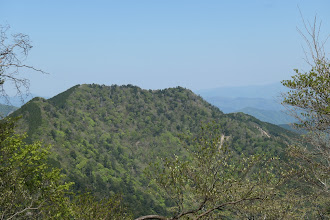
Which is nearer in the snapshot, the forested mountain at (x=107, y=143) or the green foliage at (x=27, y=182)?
the green foliage at (x=27, y=182)

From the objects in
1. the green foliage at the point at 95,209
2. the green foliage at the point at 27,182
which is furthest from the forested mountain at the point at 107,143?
the green foliage at the point at 95,209

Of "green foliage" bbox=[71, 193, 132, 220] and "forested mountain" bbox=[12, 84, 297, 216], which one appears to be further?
"forested mountain" bbox=[12, 84, 297, 216]

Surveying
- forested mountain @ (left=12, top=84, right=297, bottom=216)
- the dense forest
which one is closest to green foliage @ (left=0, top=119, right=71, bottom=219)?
the dense forest

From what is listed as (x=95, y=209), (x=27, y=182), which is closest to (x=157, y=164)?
(x=95, y=209)

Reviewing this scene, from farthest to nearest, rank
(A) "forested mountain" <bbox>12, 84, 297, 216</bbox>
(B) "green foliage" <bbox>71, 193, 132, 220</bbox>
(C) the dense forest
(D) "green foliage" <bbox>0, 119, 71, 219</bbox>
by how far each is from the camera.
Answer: (A) "forested mountain" <bbox>12, 84, 297, 216</bbox> < (D) "green foliage" <bbox>0, 119, 71, 219</bbox> < (B) "green foliage" <bbox>71, 193, 132, 220</bbox> < (C) the dense forest

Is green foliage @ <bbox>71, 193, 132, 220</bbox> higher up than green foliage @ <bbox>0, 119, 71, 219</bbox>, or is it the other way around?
green foliage @ <bbox>0, 119, 71, 219</bbox>

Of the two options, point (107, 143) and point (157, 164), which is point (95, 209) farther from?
point (107, 143)

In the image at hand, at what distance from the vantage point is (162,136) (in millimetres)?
191000

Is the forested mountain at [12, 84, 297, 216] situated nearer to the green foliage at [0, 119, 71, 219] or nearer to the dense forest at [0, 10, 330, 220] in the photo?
the dense forest at [0, 10, 330, 220]

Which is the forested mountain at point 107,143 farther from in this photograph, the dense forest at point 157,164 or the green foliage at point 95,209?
the green foliage at point 95,209

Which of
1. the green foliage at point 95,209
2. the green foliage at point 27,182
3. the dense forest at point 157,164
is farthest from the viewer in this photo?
the green foliage at point 27,182

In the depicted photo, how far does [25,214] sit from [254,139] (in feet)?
575

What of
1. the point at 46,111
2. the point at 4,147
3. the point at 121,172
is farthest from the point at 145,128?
the point at 4,147

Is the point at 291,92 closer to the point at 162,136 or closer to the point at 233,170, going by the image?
the point at 233,170
